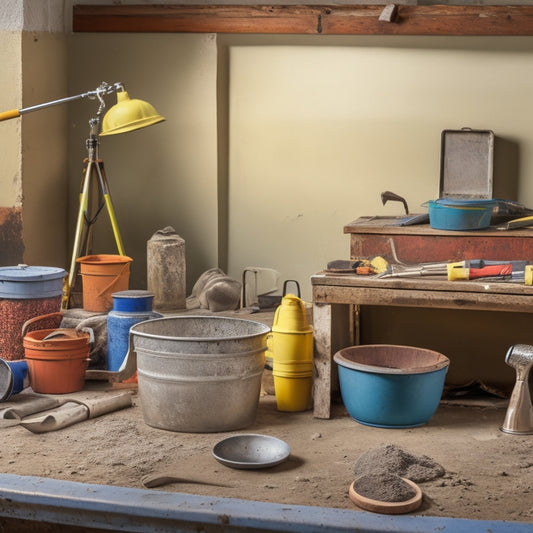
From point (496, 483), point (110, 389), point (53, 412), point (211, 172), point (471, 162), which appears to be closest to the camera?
point (496, 483)

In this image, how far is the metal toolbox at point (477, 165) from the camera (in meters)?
6.80

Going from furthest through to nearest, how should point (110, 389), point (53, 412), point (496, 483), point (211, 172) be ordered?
point (211, 172)
point (110, 389)
point (53, 412)
point (496, 483)

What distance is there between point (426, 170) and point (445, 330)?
1786 millimetres

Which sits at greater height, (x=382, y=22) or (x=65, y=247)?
(x=382, y=22)

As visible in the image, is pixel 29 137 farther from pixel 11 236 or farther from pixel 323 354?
pixel 323 354

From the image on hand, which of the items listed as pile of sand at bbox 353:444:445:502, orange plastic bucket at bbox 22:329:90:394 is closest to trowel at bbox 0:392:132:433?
orange plastic bucket at bbox 22:329:90:394

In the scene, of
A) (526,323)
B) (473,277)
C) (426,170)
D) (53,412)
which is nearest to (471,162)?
(426,170)

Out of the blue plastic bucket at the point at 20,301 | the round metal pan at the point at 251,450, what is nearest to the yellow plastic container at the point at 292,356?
the round metal pan at the point at 251,450

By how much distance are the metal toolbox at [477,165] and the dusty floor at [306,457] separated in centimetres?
216

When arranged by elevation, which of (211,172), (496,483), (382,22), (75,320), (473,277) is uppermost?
(382,22)

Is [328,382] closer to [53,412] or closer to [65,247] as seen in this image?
[53,412]

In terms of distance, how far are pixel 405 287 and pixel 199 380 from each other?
1.21 m

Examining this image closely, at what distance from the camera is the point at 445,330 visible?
221 inches

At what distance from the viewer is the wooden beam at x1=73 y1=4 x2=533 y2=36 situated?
6738 mm
